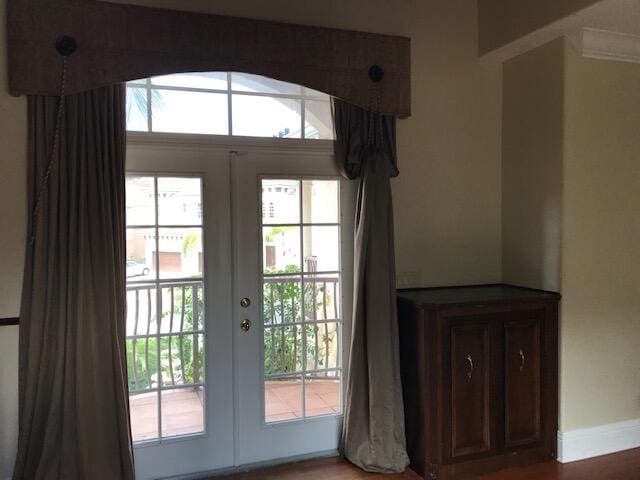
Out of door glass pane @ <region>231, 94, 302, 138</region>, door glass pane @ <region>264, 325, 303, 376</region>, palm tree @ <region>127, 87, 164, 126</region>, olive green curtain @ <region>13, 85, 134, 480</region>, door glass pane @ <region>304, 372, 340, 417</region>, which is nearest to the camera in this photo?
olive green curtain @ <region>13, 85, 134, 480</region>

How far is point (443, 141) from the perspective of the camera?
3.43 metres

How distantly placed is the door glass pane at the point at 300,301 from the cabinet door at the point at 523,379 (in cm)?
102

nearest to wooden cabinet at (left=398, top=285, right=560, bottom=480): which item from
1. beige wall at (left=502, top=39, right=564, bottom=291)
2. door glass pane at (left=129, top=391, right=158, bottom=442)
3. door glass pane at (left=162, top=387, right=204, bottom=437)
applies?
beige wall at (left=502, top=39, right=564, bottom=291)

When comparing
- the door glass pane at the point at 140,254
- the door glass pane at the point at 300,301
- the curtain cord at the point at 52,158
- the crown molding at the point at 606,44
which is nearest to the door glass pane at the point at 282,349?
the door glass pane at the point at 300,301

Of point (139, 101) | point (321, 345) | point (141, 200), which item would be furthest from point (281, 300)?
point (139, 101)

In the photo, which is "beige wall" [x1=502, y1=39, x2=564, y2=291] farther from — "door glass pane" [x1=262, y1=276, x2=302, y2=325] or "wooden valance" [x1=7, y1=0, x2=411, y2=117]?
"door glass pane" [x1=262, y1=276, x2=302, y2=325]

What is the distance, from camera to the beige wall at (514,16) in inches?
112

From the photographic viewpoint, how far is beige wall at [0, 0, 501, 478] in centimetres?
329

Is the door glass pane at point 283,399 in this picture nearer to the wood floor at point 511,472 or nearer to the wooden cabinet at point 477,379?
the wood floor at point 511,472

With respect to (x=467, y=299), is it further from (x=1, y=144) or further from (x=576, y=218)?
(x=1, y=144)

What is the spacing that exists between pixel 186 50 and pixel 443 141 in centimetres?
171

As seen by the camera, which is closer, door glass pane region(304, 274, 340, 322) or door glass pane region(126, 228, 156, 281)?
door glass pane region(126, 228, 156, 281)

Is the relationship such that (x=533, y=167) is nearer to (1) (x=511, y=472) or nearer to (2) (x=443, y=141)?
(2) (x=443, y=141)

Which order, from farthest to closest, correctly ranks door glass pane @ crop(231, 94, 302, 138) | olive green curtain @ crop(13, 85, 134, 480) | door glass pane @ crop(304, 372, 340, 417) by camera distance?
door glass pane @ crop(304, 372, 340, 417) < door glass pane @ crop(231, 94, 302, 138) < olive green curtain @ crop(13, 85, 134, 480)
